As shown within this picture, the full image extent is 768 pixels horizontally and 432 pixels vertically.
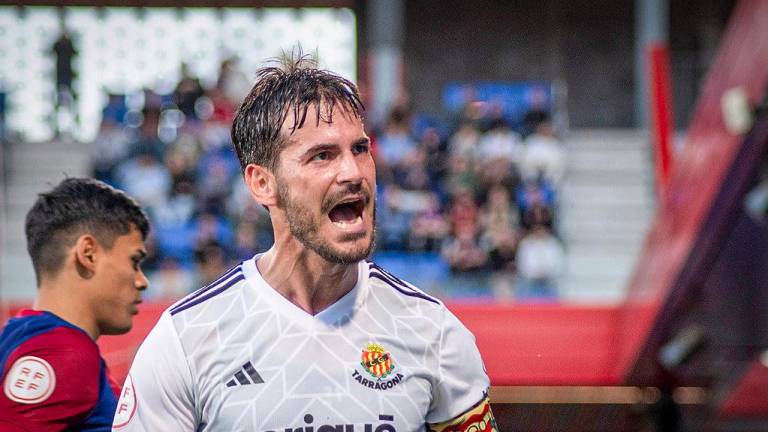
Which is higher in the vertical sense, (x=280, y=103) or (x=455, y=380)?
(x=280, y=103)

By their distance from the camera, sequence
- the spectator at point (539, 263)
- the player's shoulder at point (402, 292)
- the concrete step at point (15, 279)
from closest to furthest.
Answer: the player's shoulder at point (402, 292)
the spectator at point (539, 263)
the concrete step at point (15, 279)

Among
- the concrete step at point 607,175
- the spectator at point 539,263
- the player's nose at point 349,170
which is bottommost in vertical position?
the spectator at point 539,263

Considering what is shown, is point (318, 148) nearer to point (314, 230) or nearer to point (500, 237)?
point (314, 230)

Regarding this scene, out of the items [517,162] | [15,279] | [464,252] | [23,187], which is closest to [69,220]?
[464,252]

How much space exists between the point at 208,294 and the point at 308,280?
226 mm

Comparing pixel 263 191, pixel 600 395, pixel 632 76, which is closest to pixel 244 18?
pixel 632 76

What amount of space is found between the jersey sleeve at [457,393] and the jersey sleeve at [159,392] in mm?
542

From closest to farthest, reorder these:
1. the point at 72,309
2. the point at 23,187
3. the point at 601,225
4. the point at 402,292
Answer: the point at 402,292, the point at 72,309, the point at 601,225, the point at 23,187

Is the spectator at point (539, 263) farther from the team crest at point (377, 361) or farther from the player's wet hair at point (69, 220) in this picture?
the team crest at point (377, 361)

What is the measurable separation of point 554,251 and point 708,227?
160 inches

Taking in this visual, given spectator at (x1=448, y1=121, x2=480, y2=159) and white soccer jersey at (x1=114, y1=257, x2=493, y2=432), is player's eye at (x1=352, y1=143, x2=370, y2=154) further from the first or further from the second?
spectator at (x1=448, y1=121, x2=480, y2=159)

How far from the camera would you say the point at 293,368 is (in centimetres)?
255

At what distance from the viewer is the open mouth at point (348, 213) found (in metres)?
2.57

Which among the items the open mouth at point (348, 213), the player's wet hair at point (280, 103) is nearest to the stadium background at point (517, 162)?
the player's wet hair at point (280, 103)
